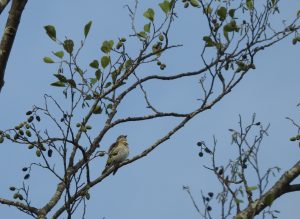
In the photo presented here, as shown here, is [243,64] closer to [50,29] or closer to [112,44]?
[112,44]

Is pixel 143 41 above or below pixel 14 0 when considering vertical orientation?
above

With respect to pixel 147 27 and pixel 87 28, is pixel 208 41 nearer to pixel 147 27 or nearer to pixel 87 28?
pixel 147 27

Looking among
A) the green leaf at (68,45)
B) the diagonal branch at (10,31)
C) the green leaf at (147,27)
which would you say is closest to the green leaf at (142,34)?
the green leaf at (147,27)

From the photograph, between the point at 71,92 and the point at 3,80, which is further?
the point at 71,92

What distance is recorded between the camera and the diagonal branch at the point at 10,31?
17.0 ft

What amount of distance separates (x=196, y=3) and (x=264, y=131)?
212cm

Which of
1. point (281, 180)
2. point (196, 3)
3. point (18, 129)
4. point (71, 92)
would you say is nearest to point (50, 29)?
point (71, 92)

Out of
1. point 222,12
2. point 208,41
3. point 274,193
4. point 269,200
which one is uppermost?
point 222,12

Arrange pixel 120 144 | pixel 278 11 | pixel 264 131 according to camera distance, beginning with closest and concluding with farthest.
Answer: pixel 264 131 < pixel 278 11 < pixel 120 144

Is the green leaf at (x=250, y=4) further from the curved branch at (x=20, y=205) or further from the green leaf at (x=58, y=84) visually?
the curved branch at (x=20, y=205)

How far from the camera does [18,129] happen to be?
23.9 ft

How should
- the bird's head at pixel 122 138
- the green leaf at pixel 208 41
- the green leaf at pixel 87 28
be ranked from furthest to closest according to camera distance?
the bird's head at pixel 122 138 → the green leaf at pixel 208 41 → the green leaf at pixel 87 28

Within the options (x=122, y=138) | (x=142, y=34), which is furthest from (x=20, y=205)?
(x=122, y=138)

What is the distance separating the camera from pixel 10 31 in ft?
17.3
